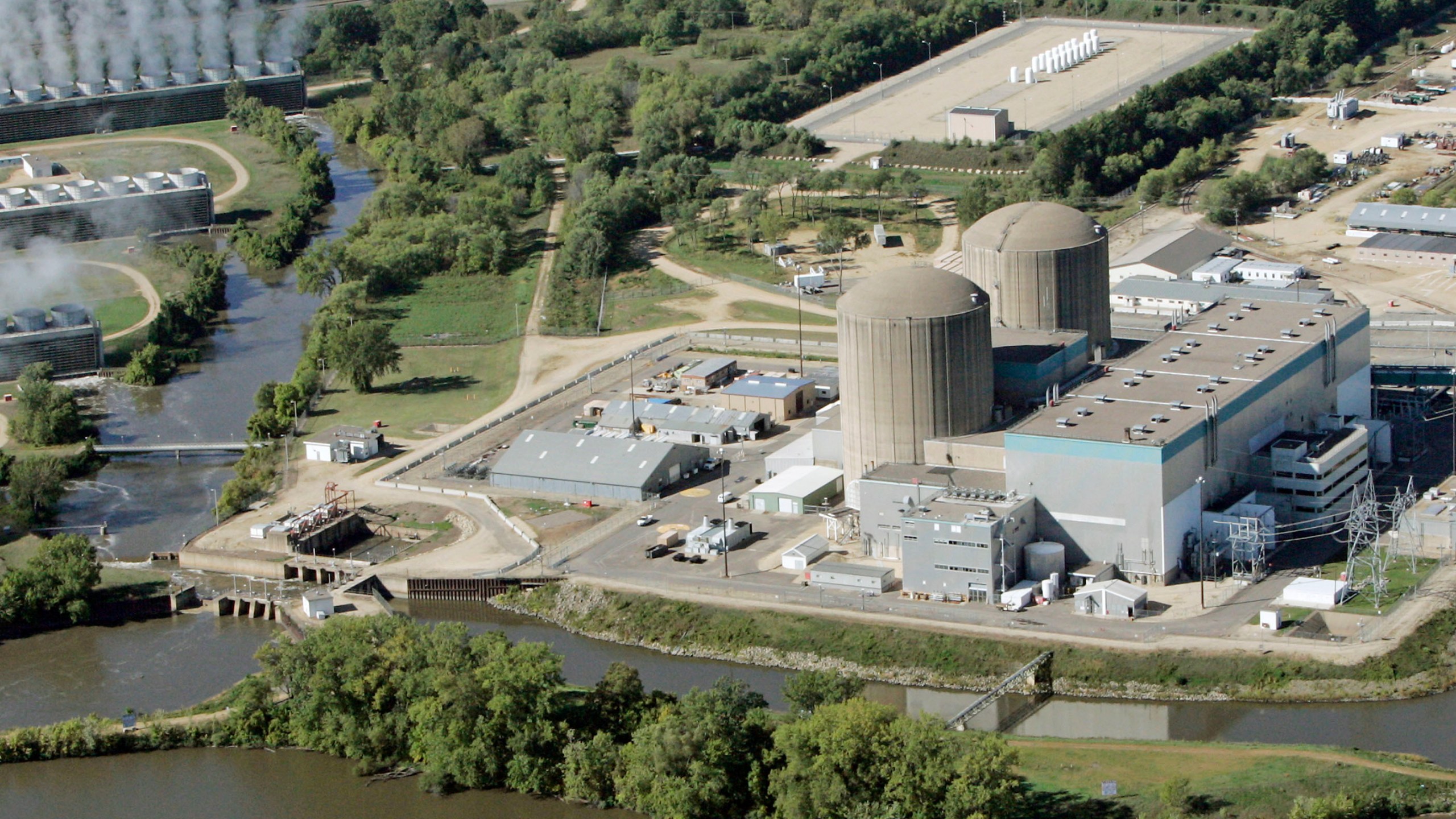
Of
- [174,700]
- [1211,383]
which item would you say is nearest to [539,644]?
[174,700]

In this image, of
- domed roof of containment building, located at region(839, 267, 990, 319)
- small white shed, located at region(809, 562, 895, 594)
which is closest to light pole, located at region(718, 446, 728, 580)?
small white shed, located at region(809, 562, 895, 594)

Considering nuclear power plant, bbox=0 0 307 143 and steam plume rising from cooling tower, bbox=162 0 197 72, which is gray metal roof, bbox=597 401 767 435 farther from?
steam plume rising from cooling tower, bbox=162 0 197 72

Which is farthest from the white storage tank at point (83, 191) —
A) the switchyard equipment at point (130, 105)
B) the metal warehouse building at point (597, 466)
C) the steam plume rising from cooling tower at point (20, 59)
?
the metal warehouse building at point (597, 466)

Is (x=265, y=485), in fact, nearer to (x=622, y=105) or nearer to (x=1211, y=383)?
(x=1211, y=383)

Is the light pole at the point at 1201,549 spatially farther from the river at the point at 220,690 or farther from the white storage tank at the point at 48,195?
the white storage tank at the point at 48,195

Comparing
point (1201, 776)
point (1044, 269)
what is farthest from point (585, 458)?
point (1201, 776)

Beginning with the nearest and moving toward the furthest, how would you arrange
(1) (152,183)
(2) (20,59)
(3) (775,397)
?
(3) (775,397) → (1) (152,183) → (2) (20,59)

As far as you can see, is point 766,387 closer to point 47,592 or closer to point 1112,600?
point 1112,600
